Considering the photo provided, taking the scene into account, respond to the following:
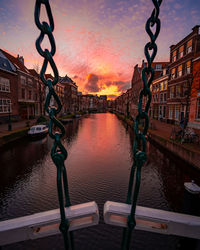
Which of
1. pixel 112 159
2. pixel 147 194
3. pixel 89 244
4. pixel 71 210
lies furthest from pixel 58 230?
pixel 112 159

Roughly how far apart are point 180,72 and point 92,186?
25.2 meters

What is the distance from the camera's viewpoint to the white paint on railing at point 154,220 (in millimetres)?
1333

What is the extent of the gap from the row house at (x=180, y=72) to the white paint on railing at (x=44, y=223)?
21.2 meters

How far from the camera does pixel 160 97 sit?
1314 inches

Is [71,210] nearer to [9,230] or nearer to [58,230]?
[58,230]

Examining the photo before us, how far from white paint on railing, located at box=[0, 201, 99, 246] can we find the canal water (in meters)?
4.09

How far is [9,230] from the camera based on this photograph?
130 centimetres

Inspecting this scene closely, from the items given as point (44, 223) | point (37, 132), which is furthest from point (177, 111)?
point (44, 223)

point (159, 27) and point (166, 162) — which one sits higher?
point (159, 27)

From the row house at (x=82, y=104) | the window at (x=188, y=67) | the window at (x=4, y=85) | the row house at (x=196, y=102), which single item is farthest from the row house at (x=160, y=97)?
the row house at (x=82, y=104)

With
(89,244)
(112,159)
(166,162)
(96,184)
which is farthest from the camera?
(112,159)

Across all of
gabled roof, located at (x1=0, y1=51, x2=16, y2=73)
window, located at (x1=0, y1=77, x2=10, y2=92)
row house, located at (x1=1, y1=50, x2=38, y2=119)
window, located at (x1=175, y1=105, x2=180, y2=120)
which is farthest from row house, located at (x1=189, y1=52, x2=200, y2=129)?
row house, located at (x1=1, y1=50, x2=38, y2=119)

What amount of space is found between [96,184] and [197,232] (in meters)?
7.06

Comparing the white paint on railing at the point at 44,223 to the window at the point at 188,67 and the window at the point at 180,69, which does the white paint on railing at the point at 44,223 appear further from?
the window at the point at 180,69
